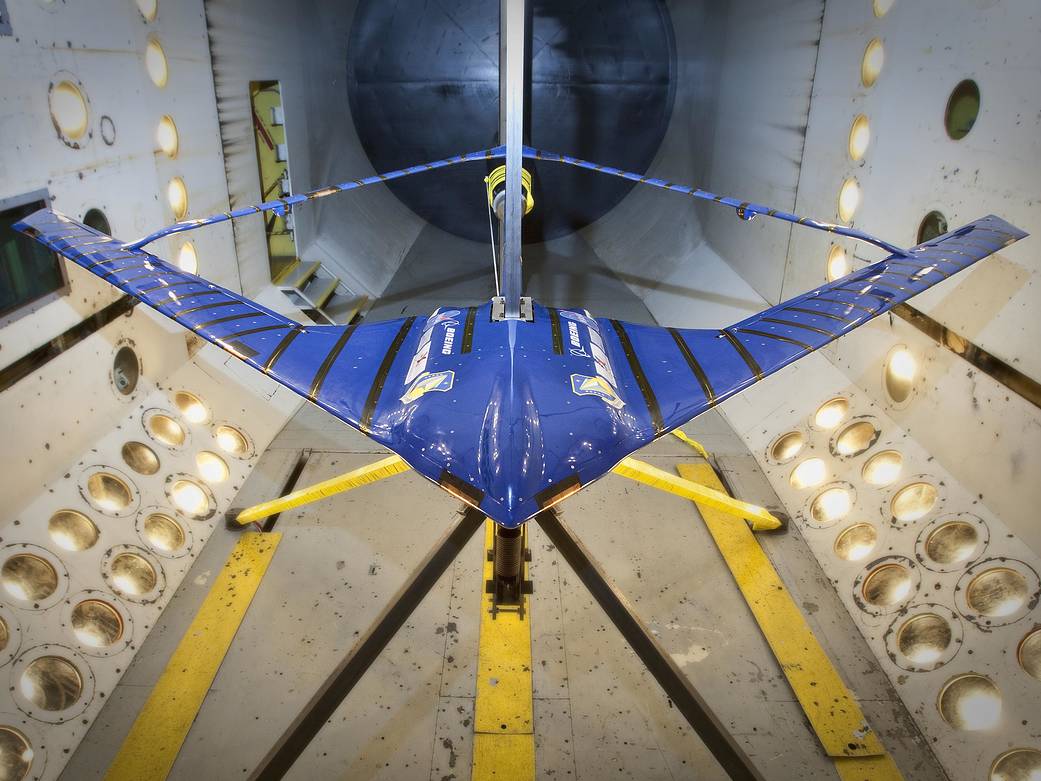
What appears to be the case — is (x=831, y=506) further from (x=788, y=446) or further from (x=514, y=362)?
(x=514, y=362)

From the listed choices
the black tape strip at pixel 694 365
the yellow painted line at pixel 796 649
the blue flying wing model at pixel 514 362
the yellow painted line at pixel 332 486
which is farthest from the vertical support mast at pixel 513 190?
the yellow painted line at pixel 796 649

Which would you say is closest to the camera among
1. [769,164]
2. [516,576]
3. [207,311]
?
[516,576]

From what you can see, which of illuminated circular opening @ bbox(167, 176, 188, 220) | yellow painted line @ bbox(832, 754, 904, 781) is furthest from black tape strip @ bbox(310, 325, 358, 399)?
yellow painted line @ bbox(832, 754, 904, 781)

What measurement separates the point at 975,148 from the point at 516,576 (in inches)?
146

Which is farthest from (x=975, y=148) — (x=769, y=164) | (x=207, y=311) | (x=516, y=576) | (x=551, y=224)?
(x=551, y=224)

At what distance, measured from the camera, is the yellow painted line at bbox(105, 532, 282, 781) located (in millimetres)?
3404

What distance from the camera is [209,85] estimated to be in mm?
5770

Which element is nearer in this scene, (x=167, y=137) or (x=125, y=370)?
(x=125, y=370)

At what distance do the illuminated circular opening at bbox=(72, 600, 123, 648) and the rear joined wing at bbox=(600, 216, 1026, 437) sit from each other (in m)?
3.23

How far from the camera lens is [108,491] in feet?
14.3

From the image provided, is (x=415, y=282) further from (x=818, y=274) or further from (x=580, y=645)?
(x=580, y=645)

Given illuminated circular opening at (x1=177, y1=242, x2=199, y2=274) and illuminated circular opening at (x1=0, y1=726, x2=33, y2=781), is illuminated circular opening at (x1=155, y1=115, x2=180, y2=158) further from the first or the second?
illuminated circular opening at (x1=0, y1=726, x2=33, y2=781)

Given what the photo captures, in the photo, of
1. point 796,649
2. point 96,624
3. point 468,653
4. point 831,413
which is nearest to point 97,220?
point 96,624

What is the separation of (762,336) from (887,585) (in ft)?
6.31
